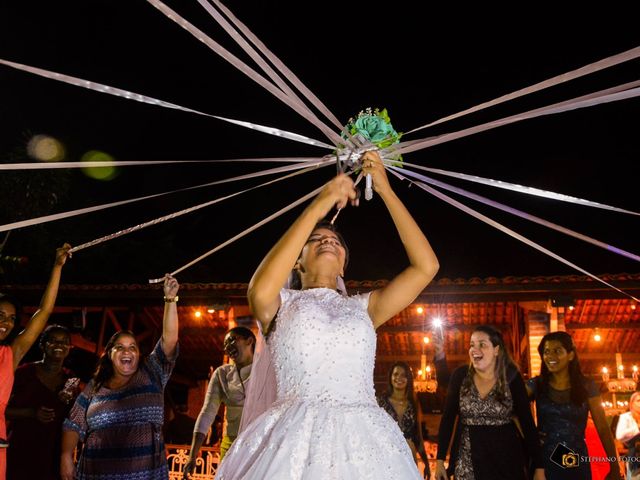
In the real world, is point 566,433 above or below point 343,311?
below

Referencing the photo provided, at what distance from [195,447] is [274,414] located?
3483 mm

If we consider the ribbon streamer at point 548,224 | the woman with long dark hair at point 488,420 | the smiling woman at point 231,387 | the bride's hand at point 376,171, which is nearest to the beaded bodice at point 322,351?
the bride's hand at point 376,171

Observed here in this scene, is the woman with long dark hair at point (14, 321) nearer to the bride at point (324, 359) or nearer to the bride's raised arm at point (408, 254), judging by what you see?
the bride at point (324, 359)

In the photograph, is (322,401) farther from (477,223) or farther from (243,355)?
(477,223)

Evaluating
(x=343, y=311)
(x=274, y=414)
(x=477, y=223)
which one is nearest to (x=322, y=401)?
(x=274, y=414)

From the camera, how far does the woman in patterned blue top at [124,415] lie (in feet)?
12.9

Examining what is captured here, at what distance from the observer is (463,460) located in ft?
13.2

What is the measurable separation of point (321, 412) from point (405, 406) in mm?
3898

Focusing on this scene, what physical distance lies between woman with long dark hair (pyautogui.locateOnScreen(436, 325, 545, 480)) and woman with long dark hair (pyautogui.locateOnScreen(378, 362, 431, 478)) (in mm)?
1433

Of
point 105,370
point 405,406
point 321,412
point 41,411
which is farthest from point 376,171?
point 405,406

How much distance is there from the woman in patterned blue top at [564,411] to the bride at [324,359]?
2.53 meters

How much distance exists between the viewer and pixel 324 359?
2314 mm

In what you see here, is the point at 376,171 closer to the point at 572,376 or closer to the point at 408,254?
the point at 408,254

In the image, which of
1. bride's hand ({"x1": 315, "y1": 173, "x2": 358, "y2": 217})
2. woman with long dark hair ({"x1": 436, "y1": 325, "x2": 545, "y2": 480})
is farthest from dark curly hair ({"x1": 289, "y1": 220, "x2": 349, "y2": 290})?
woman with long dark hair ({"x1": 436, "y1": 325, "x2": 545, "y2": 480})
